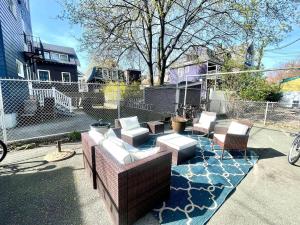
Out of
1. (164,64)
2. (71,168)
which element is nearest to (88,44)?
(164,64)

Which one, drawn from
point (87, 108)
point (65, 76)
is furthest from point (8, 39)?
point (65, 76)

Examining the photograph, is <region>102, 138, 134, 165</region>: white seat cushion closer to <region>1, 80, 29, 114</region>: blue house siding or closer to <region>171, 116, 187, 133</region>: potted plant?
<region>171, 116, 187, 133</region>: potted plant

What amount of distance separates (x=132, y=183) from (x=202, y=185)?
5.05ft

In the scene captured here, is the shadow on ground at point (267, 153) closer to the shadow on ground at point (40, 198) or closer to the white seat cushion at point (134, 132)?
the white seat cushion at point (134, 132)

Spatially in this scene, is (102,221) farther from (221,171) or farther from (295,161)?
(295,161)

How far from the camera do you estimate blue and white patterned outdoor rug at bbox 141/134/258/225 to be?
2137mm

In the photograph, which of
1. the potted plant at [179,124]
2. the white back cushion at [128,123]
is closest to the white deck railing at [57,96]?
the white back cushion at [128,123]

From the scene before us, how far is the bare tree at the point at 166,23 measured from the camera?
7.03 meters

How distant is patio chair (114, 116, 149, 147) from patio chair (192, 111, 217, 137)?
198cm

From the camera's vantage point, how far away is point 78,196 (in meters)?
2.46

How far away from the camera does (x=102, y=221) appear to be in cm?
202

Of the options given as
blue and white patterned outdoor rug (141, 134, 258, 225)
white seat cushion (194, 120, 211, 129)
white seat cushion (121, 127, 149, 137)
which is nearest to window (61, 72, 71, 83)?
white seat cushion (121, 127, 149, 137)

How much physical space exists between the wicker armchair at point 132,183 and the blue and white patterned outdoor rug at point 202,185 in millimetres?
239

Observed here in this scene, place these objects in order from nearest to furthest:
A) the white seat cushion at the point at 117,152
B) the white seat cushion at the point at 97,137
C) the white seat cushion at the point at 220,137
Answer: the white seat cushion at the point at 117,152 → the white seat cushion at the point at 97,137 → the white seat cushion at the point at 220,137
